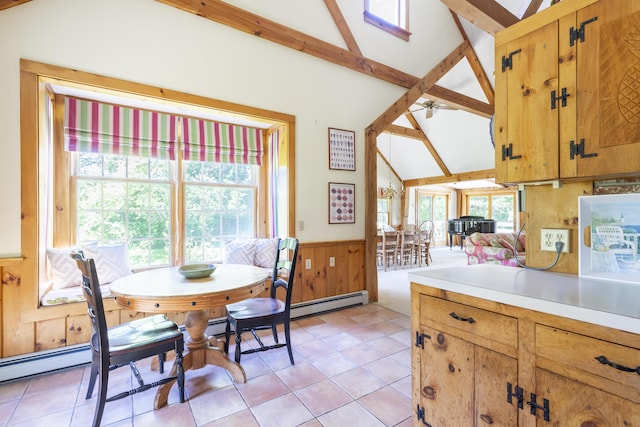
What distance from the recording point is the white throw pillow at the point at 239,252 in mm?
3443

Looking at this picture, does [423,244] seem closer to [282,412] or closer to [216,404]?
[282,412]

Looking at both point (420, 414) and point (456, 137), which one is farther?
point (456, 137)

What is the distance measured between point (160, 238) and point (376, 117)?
309cm

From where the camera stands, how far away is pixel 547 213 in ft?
4.80

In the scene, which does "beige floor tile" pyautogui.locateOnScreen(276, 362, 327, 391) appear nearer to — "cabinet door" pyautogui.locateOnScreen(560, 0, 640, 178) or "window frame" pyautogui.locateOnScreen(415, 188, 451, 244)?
"cabinet door" pyautogui.locateOnScreen(560, 0, 640, 178)

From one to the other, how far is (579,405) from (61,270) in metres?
3.46

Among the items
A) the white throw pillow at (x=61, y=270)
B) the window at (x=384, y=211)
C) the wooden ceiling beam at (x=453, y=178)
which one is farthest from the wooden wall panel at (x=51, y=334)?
the wooden ceiling beam at (x=453, y=178)

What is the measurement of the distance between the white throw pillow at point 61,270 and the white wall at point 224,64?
1.51ft

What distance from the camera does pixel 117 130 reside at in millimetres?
3066

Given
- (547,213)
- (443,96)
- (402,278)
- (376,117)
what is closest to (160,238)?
(376,117)

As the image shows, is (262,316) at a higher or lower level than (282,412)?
higher

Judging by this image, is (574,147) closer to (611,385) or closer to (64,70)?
(611,385)

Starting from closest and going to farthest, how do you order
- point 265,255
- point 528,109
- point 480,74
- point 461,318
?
point 461,318 → point 528,109 → point 265,255 → point 480,74

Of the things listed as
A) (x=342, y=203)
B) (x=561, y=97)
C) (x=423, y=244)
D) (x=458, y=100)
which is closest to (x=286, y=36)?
(x=342, y=203)
